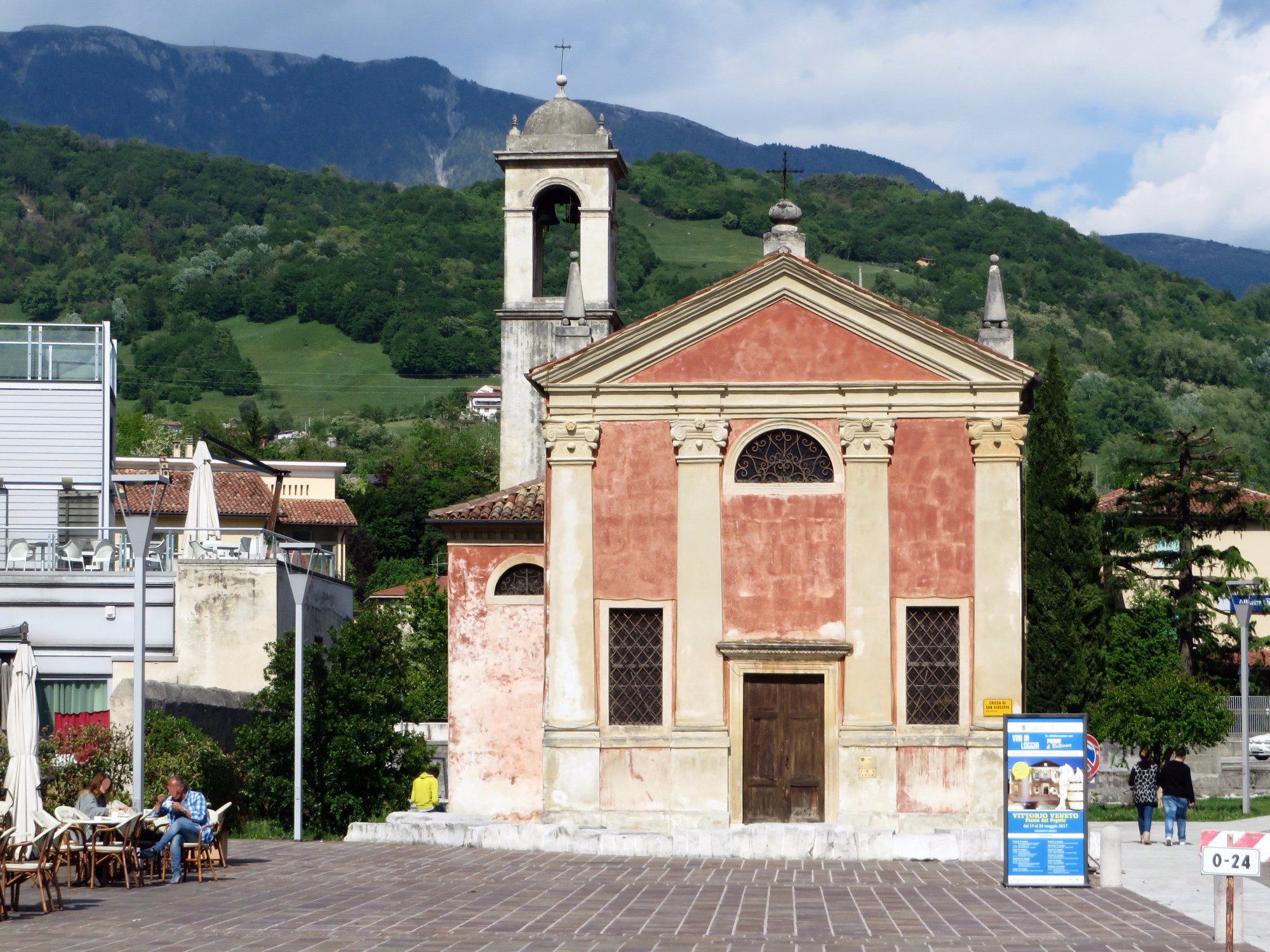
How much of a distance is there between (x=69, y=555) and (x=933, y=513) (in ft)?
54.4

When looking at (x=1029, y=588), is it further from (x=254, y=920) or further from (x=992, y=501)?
(x=254, y=920)

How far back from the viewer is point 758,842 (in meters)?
22.5

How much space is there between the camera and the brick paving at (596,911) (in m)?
14.4

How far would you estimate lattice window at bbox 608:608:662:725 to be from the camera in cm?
2597

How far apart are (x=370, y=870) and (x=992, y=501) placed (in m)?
10.6

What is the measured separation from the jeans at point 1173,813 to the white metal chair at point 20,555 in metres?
20.7

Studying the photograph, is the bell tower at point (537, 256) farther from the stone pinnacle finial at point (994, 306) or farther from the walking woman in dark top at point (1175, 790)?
the walking woman in dark top at point (1175, 790)

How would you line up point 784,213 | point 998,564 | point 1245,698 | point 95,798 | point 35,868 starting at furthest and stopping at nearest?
point 1245,698 → point 784,213 → point 998,564 → point 95,798 → point 35,868

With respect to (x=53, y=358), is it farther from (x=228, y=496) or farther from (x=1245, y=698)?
(x=1245, y=698)

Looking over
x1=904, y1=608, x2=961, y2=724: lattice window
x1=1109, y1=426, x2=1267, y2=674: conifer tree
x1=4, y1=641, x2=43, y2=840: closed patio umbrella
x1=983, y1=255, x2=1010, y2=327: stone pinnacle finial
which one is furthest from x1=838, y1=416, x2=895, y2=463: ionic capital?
x1=1109, y1=426, x2=1267, y2=674: conifer tree

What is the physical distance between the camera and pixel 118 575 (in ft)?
105

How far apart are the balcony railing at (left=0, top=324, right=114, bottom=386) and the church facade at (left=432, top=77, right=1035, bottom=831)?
638 inches

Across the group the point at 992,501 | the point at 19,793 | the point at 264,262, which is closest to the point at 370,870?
the point at 19,793

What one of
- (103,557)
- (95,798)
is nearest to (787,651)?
(95,798)
